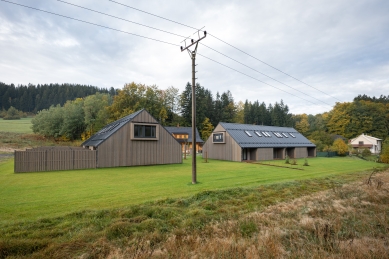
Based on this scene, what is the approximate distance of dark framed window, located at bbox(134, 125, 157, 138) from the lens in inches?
709

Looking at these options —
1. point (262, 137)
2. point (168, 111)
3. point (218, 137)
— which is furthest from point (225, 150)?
point (168, 111)

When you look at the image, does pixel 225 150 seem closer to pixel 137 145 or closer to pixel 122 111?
pixel 137 145

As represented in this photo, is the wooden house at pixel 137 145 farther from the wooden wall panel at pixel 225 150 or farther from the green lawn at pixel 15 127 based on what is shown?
the green lawn at pixel 15 127

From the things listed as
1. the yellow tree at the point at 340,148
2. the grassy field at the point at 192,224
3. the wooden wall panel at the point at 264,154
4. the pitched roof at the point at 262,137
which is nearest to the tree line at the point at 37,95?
the pitched roof at the point at 262,137

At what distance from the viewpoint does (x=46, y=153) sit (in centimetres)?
1427

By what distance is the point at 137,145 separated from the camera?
1802cm

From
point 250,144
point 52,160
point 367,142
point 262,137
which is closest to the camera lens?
point 52,160

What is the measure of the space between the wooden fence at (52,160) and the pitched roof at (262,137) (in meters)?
15.5

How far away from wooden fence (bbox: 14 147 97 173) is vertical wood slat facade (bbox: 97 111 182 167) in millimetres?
866

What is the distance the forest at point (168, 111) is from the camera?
129 feet

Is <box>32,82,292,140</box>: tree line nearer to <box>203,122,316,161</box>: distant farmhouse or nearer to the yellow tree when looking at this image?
<box>203,122,316,161</box>: distant farmhouse

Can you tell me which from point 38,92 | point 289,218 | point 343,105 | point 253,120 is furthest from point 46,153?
point 38,92

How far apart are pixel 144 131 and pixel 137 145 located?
1.39 meters

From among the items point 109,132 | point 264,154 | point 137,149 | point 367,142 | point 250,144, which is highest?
point 109,132
